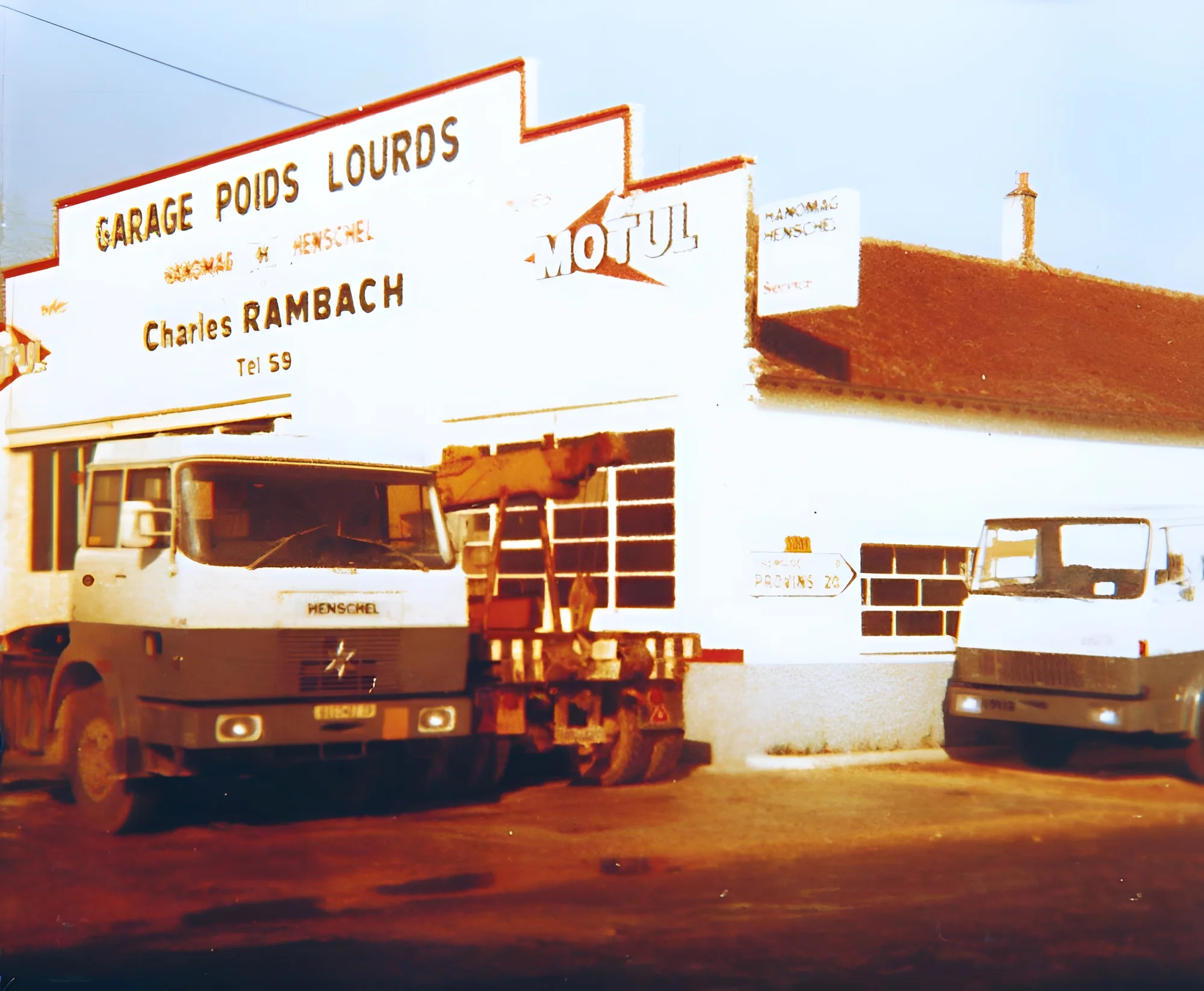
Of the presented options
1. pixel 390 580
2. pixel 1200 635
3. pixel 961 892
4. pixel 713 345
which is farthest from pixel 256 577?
pixel 1200 635

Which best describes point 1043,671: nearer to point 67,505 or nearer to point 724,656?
point 724,656

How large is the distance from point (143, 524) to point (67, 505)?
53.5ft

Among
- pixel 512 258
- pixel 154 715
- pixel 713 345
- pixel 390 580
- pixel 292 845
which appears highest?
pixel 512 258

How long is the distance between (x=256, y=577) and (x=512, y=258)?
25.9 ft

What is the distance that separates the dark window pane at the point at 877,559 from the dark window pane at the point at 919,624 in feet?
1.72

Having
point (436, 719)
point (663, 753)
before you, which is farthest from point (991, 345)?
point (436, 719)

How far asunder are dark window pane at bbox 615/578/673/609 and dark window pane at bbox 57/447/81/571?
12511 mm

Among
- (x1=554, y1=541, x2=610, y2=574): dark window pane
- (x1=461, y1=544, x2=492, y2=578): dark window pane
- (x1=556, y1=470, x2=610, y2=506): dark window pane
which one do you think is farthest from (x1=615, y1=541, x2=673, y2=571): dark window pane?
(x1=461, y1=544, x2=492, y2=578): dark window pane

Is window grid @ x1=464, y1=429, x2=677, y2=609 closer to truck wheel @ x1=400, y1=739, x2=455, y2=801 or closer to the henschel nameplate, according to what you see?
truck wheel @ x1=400, y1=739, x2=455, y2=801

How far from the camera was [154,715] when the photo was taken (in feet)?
34.4

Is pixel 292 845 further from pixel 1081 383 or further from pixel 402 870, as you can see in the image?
pixel 1081 383

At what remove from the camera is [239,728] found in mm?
10406

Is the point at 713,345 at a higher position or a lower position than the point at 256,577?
higher

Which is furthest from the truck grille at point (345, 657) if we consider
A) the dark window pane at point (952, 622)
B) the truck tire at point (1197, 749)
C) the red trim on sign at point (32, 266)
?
the red trim on sign at point (32, 266)
